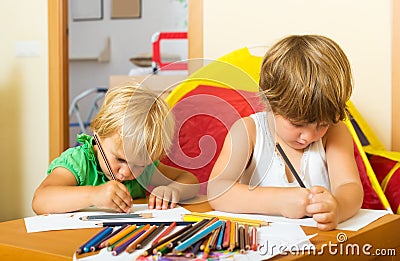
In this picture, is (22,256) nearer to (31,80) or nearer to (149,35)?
(31,80)

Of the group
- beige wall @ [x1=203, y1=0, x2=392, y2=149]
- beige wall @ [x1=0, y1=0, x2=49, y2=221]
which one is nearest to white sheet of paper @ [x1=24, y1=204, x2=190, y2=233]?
beige wall @ [x1=203, y1=0, x2=392, y2=149]

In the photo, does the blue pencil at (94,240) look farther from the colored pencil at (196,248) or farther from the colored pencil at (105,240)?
the colored pencil at (196,248)

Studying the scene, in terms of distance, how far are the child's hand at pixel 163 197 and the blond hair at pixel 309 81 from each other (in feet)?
0.87

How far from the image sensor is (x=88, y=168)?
1.36 metres

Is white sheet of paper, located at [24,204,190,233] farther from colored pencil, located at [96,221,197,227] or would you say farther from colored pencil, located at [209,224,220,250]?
colored pencil, located at [209,224,220,250]

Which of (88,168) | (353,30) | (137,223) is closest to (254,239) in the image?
(137,223)

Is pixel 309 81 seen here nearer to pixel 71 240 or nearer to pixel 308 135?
pixel 308 135

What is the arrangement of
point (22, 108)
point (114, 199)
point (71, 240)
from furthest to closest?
point (22, 108)
point (114, 199)
point (71, 240)

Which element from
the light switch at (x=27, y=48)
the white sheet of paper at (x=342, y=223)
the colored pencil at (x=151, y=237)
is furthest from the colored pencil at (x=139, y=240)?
the light switch at (x=27, y=48)

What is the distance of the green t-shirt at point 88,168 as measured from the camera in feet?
4.28

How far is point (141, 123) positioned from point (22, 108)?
6.94 ft

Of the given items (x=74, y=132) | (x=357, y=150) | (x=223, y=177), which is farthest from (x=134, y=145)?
(x=74, y=132)

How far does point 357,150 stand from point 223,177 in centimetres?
51

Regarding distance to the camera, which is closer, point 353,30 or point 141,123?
point 141,123
